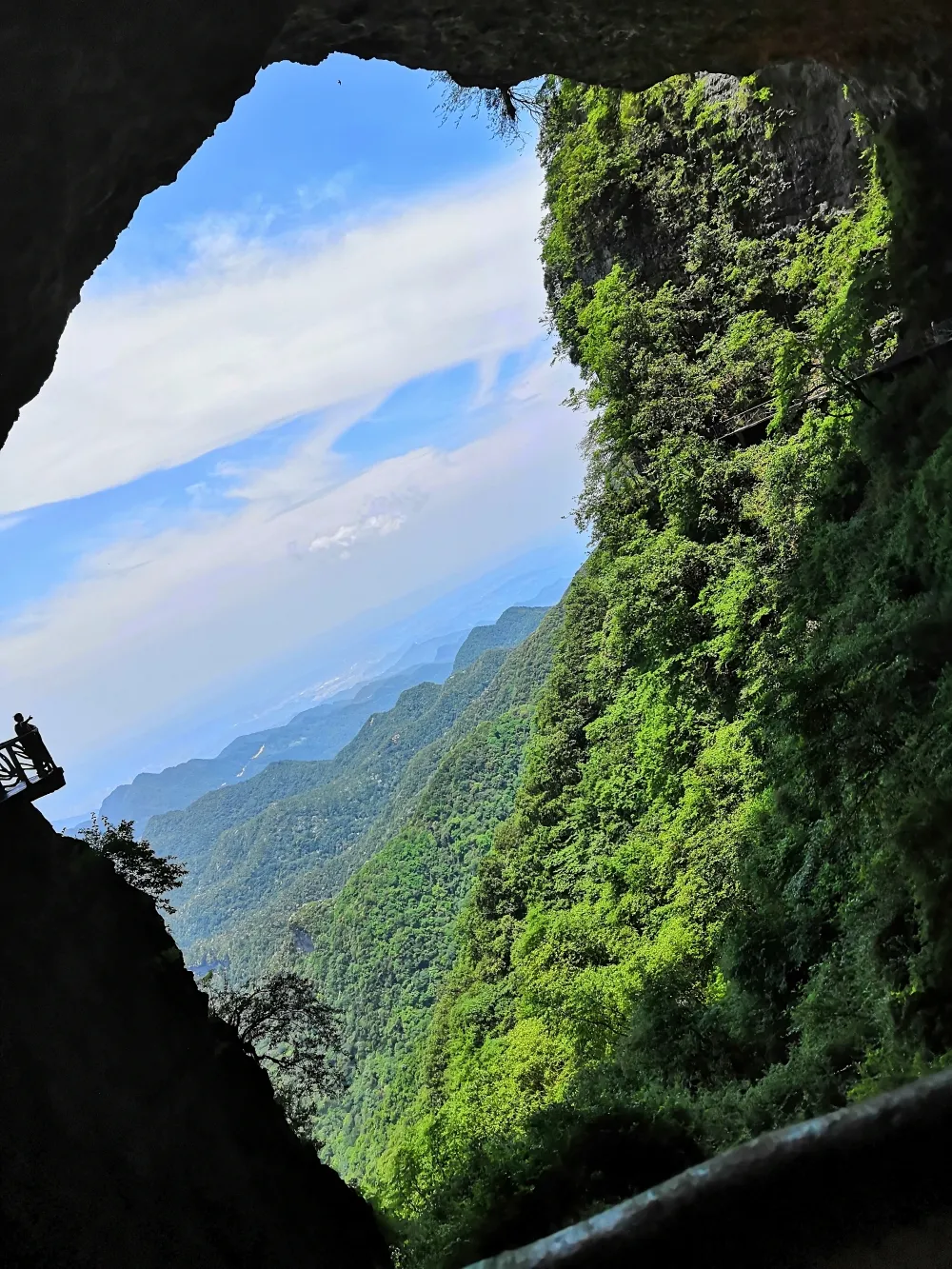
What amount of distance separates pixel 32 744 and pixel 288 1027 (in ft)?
11.8

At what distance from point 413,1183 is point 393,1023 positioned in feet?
72.4

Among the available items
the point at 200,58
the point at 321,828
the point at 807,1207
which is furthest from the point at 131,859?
the point at 321,828

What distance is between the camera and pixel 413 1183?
7926 mm

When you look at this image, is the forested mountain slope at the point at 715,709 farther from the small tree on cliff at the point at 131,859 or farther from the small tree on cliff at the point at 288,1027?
the small tree on cliff at the point at 131,859

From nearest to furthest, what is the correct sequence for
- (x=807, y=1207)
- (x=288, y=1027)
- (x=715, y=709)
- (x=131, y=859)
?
(x=807, y=1207)
(x=131, y=859)
(x=288, y=1027)
(x=715, y=709)

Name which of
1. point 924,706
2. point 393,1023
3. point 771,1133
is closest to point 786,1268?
point 771,1133

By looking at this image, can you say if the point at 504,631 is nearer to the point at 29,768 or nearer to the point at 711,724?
the point at 711,724

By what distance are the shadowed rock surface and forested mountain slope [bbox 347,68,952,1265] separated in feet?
9.09

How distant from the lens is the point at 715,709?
12289 mm

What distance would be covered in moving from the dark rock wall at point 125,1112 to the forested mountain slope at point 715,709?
4.65 ft

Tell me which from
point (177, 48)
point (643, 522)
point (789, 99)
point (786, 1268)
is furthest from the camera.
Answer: point (643, 522)

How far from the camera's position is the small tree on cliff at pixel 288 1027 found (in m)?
6.52

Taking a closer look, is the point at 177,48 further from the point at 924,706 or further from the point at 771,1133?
the point at 924,706

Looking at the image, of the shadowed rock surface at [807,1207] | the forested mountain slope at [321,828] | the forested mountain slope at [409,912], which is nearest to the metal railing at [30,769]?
the shadowed rock surface at [807,1207]
